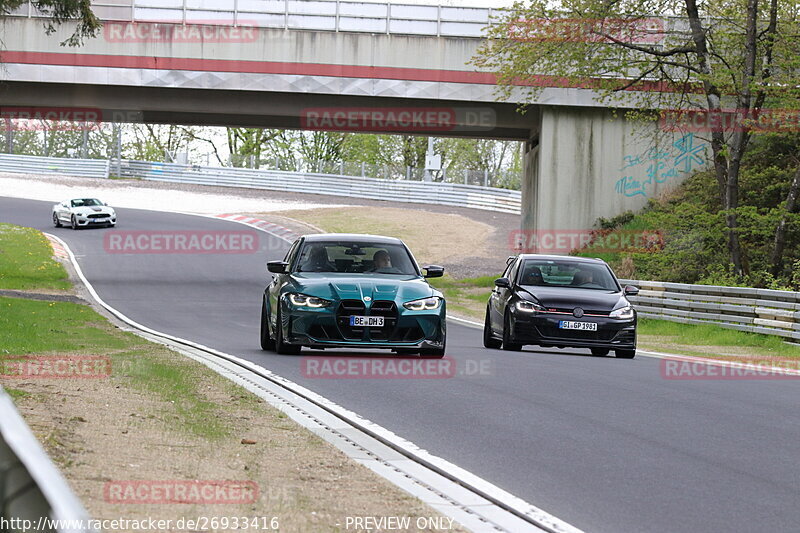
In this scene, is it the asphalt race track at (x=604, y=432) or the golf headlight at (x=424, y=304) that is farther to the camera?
the golf headlight at (x=424, y=304)

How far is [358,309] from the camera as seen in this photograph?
46.9 ft

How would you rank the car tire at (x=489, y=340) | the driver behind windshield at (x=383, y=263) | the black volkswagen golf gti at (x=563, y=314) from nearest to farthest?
1. the driver behind windshield at (x=383, y=263)
2. the black volkswagen golf gti at (x=563, y=314)
3. the car tire at (x=489, y=340)

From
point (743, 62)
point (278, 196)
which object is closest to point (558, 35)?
point (743, 62)

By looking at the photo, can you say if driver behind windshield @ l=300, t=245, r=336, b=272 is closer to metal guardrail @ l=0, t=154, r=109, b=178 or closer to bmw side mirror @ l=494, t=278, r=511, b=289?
bmw side mirror @ l=494, t=278, r=511, b=289

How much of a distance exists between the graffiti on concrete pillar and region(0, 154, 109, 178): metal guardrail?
46.2 meters

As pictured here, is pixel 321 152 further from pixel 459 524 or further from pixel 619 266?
pixel 459 524

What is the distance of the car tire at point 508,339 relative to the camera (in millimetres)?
18223

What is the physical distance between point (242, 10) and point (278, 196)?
3432cm

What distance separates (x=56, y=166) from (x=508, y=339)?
67.4 meters

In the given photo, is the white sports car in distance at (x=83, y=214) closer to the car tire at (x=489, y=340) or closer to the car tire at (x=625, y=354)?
the car tire at (x=489, y=340)

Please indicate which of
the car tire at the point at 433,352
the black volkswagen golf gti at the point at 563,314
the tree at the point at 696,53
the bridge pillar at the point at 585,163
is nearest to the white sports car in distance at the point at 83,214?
the bridge pillar at the point at 585,163

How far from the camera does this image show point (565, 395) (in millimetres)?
11797

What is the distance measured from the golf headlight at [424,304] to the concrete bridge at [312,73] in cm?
2461

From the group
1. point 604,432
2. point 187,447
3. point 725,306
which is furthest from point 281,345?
point 725,306
